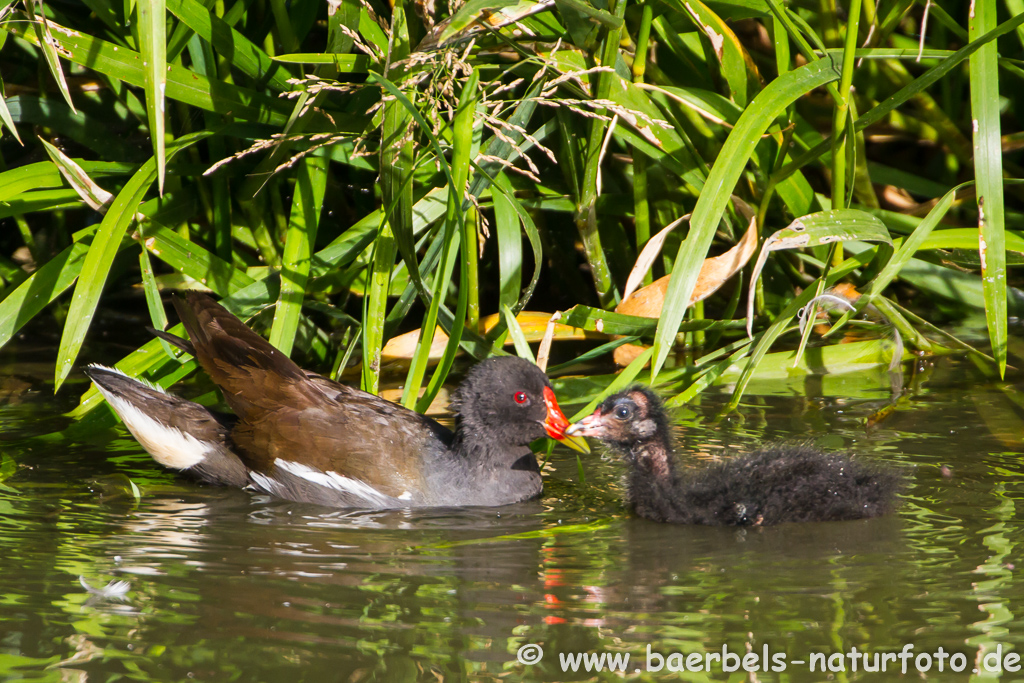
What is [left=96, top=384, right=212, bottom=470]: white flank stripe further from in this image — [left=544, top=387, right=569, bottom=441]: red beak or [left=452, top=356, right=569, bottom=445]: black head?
[left=544, top=387, right=569, bottom=441]: red beak

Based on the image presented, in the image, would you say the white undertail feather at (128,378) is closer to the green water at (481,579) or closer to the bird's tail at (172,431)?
the bird's tail at (172,431)

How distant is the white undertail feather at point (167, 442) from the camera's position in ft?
12.4

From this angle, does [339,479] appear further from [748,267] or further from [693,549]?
[748,267]

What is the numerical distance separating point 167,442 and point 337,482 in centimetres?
67

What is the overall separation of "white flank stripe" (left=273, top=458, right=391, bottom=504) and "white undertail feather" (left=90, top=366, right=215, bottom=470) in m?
0.38

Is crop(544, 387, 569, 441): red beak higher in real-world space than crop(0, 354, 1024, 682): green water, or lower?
higher

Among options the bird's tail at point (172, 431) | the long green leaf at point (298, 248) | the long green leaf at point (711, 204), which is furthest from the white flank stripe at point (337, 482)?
the long green leaf at point (711, 204)

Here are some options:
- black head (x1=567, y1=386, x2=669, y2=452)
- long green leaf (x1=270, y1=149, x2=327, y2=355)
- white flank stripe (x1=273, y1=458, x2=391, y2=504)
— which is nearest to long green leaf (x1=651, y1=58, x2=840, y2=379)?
black head (x1=567, y1=386, x2=669, y2=452)

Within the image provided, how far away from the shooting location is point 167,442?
149 inches

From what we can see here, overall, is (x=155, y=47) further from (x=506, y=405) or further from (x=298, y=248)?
(x=506, y=405)

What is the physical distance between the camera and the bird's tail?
3.78 metres

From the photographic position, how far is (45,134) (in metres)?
4.96

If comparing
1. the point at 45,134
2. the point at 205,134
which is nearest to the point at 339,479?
the point at 205,134

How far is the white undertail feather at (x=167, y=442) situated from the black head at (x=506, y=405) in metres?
0.95
